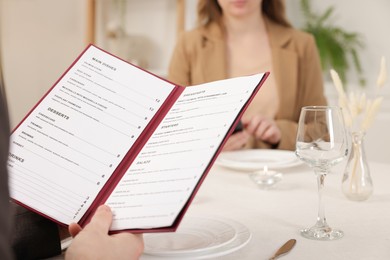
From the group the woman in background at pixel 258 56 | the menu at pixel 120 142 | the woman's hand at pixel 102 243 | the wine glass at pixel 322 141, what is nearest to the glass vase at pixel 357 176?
the wine glass at pixel 322 141

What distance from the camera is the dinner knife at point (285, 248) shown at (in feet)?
2.69

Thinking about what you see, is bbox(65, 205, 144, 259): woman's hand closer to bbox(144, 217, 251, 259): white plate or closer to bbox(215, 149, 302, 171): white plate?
bbox(144, 217, 251, 259): white plate

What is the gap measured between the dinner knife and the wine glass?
6cm

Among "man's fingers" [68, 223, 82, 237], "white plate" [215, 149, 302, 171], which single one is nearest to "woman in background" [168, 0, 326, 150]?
"white plate" [215, 149, 302, 171]

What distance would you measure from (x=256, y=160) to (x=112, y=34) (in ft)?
7.66

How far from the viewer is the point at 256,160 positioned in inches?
61.9

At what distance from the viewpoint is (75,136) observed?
2.87 ft

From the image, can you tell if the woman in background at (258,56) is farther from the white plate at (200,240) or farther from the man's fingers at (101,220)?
the man's fingers at (101,220)

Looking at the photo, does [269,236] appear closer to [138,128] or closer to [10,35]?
A: [138,128]

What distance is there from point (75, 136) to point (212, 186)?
0.51 meters

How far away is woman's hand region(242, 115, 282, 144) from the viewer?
6.01ft

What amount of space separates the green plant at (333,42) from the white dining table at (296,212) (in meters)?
1.95

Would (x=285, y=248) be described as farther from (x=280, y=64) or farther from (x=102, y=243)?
A: (x=280, y=64)

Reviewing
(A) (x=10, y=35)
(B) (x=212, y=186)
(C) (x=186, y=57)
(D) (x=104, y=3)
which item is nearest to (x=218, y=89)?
(B) (x=212, y=186)
